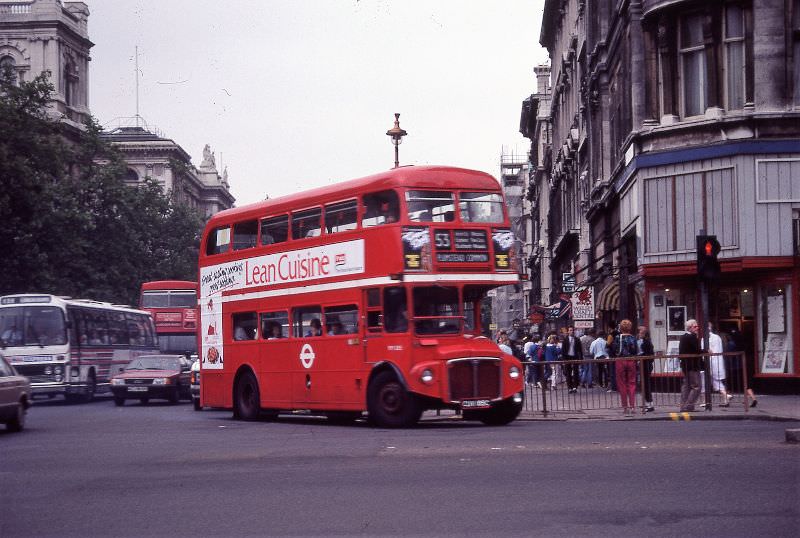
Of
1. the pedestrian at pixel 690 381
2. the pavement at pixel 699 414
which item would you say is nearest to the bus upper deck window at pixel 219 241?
the pavement at pixel 699 414

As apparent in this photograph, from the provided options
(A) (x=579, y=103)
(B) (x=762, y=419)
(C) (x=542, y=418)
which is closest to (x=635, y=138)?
(C) (x=542, y=418)

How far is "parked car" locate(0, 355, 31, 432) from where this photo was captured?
23.0 m

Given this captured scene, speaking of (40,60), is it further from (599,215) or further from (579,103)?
(599,215)

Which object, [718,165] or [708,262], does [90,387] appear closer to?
[718,165]

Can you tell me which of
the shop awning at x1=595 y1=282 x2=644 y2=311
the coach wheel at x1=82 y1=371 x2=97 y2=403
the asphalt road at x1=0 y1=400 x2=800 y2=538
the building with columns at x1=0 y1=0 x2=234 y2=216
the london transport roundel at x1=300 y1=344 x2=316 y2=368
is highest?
the building with columns at x1=0 y1=0 x2=234 y2=216

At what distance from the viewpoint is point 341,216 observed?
933 inches

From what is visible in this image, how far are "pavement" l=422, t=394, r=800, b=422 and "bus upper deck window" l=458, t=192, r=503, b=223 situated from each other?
13.8 ft

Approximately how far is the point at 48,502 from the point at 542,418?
1460cm

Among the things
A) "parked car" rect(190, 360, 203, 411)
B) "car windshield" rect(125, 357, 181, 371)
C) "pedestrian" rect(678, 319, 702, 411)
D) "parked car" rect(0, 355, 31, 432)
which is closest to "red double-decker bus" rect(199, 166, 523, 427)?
"pedestrian" rect(678, 319, 702, 411)

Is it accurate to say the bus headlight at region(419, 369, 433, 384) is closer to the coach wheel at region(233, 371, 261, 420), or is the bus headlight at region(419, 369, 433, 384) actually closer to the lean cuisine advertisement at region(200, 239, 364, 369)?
the lean cuisine advertisement at region(200, 239, 364, 369)

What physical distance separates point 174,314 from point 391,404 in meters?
34.9

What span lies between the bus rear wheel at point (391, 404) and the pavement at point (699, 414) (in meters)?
3.49

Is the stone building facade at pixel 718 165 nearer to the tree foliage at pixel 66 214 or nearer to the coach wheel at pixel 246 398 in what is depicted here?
the coach wheel at pixel 246 398

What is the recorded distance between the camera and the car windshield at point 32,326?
40.0 metres
